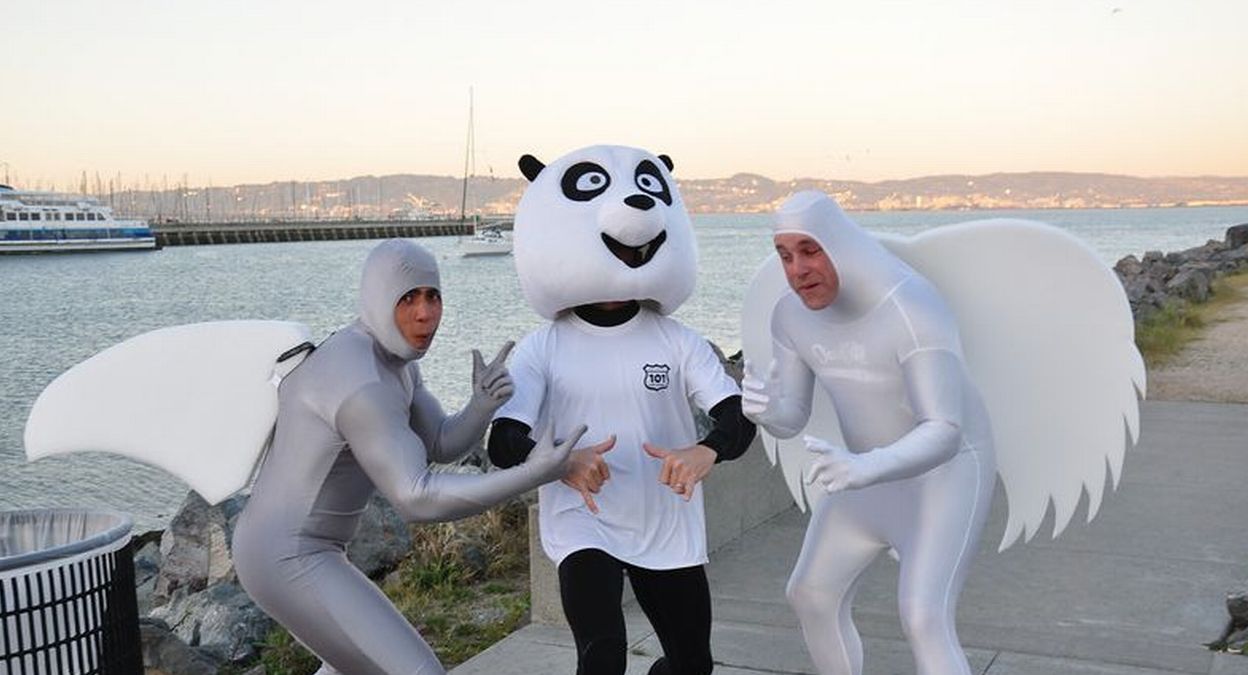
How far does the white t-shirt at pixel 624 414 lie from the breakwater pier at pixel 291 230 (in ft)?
365

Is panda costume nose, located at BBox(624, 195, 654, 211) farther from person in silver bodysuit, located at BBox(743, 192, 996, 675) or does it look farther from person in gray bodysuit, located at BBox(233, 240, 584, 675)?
person in gray bodysuit, located at BBox(233, 240, 584, 675)

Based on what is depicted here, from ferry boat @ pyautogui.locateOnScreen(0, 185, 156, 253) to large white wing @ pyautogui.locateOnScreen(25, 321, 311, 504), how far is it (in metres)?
97.3

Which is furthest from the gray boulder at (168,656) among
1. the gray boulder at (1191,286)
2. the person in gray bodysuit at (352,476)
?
the gray boulder at (1191,286)

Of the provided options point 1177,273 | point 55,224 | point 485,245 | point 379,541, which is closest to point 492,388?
point 379,541

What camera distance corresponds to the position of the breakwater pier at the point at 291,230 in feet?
393

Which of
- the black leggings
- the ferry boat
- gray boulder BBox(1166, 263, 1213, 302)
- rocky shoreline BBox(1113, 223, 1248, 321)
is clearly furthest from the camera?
the ferry boat

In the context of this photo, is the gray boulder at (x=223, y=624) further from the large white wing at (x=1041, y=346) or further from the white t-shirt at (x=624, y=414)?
the large white wing at (x=1041, y=346)

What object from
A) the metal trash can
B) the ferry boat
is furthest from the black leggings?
the ferry boat

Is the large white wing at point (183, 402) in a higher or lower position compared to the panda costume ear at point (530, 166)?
lower

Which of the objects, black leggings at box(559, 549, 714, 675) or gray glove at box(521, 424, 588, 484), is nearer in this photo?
gray glove at box(521, 424, 588, 484)

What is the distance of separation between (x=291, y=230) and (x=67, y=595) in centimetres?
13720

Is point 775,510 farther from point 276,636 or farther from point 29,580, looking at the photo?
point 29,580

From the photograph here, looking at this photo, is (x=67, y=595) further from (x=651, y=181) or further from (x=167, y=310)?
(x=167, y=310)

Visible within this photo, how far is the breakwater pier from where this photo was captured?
119938 millimetres
